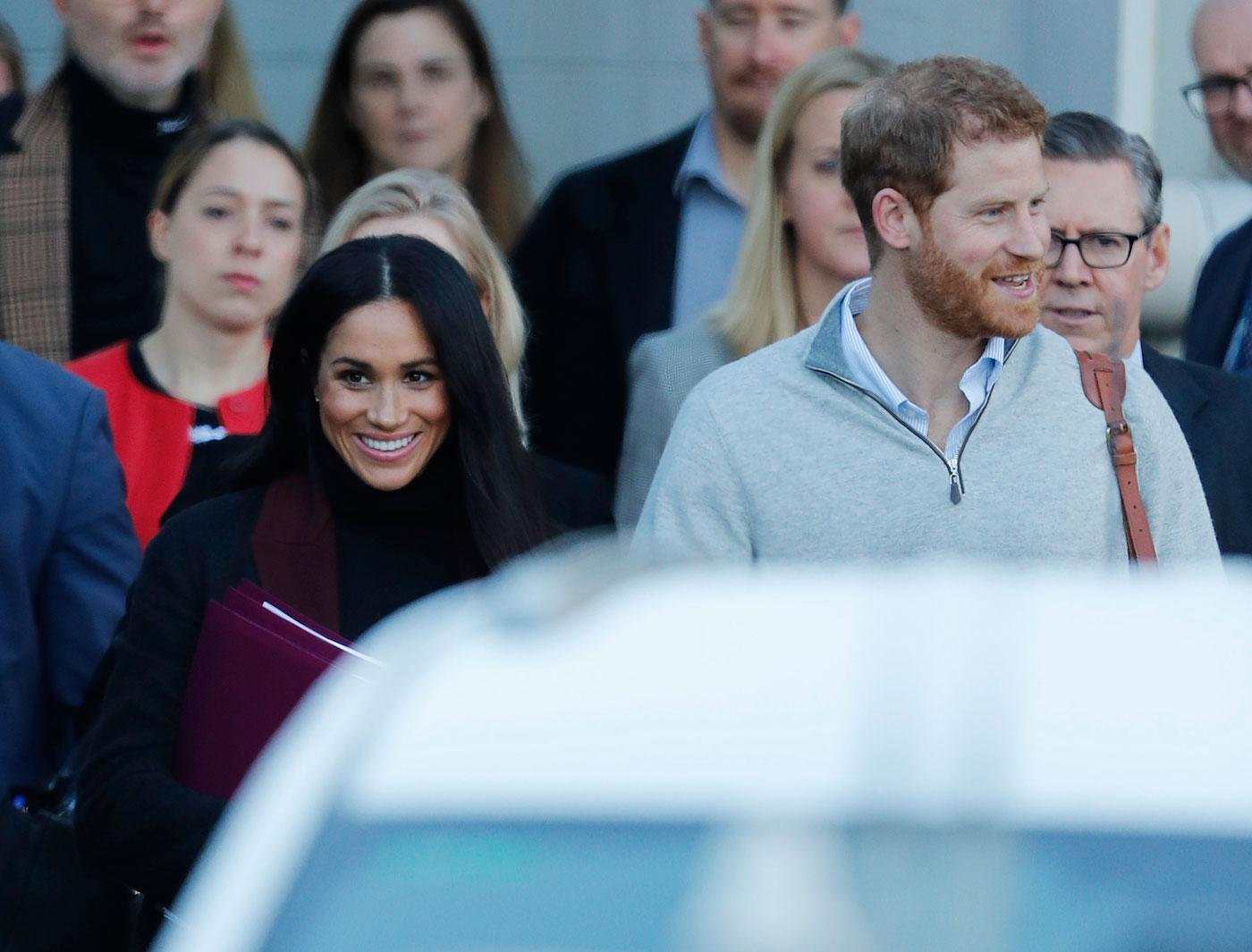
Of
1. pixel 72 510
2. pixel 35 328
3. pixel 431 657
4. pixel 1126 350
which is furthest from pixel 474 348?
Result: pixel 431 657

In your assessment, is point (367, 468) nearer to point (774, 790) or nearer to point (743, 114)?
point (743, 114)

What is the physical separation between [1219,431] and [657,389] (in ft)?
3.80

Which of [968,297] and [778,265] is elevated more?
[968,297]

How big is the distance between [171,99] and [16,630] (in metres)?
1.99

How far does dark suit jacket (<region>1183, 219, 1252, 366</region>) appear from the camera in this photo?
5160 millimetres

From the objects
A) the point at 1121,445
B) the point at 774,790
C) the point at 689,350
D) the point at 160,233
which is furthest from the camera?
the point at 160,233

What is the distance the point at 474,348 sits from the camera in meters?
3.79

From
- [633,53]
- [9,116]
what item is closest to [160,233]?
[9,116]

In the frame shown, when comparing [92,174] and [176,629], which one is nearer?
[176,629]

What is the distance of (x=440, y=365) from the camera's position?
12.5ft

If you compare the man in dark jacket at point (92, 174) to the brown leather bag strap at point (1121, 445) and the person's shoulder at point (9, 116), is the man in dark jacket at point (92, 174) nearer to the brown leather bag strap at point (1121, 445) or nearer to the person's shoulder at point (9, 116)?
the person's shoulder at point (9, 116)

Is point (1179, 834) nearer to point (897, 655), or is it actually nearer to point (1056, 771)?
point (1056, 771)

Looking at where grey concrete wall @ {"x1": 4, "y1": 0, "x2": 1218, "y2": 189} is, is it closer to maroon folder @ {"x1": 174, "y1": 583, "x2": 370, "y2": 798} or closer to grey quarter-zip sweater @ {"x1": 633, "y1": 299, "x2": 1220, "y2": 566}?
grey quarter-zip sweater @ {"x1": 633, "y1": 299, "x2": 1220, "y2": 566}

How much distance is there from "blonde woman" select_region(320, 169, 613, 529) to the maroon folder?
3.64 ft
